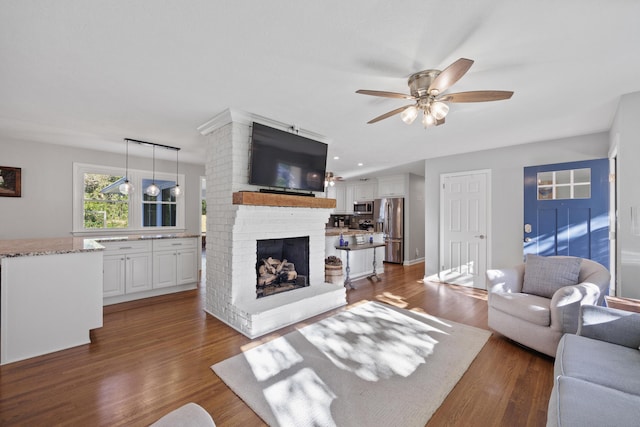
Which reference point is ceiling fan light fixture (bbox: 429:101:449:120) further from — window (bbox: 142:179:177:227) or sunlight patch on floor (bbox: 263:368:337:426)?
window (bbox: 142:179:177:227)

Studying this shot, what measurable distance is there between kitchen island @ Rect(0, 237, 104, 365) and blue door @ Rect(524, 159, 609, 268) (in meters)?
5.59

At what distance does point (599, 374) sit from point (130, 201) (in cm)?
636

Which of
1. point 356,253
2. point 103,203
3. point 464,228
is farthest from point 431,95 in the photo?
point 103,203

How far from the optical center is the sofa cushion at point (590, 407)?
1035mm

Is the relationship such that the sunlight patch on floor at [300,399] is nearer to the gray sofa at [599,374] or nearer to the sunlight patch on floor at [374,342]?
the sunlight patch on floor at [374,342]

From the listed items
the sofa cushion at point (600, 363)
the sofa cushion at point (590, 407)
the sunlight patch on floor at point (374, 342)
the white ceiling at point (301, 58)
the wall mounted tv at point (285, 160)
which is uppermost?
the white ceiling at point (301, 58)

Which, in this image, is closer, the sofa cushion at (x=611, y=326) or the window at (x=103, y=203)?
the sofa cushion at (x=611, y=326)

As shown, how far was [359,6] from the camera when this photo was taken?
1525mm

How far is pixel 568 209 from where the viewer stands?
150 inches

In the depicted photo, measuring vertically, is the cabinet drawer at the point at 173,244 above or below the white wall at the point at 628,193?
below

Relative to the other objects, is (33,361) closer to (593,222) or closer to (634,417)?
(634,417)

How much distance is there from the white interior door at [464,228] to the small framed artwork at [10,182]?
690cm

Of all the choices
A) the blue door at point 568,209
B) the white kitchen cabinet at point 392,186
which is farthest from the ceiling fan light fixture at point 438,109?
the white kitchen cabinet at point 392,186

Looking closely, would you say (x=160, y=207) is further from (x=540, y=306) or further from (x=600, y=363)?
(x=600, y=363)
